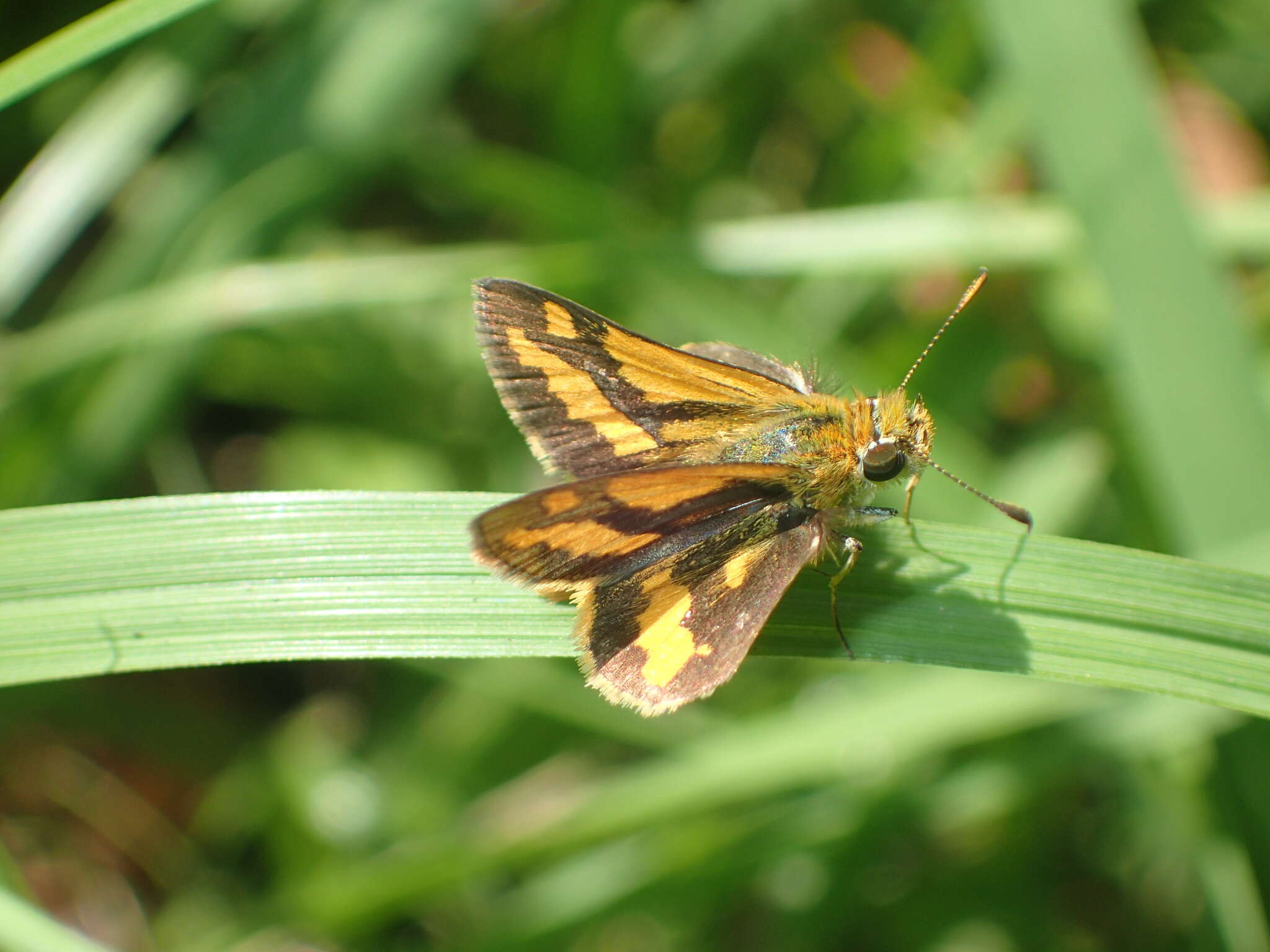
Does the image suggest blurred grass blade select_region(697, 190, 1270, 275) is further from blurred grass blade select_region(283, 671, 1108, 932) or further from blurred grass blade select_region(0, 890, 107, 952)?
blurred grass blade select_region(0, 890, 107, 952)

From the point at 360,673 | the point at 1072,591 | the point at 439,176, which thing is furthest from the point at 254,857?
the point at 1072,591

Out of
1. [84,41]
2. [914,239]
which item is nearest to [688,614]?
[84,41]

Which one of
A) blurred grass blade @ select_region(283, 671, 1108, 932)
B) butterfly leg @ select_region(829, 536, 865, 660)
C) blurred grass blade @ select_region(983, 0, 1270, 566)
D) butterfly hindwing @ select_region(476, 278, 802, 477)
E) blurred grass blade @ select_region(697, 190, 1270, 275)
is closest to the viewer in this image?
butterfly leg @ select_region(829, 536, 865, 660)

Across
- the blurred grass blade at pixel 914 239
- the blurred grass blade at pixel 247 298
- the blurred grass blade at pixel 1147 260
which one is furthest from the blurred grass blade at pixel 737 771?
the blurred grass blade at pixel 247 298

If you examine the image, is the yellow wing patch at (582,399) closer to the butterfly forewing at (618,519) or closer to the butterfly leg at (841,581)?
the butterfly forewing at (618,519)

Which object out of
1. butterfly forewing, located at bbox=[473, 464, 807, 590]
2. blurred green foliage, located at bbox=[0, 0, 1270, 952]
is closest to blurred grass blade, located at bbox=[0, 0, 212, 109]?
blurred green foliage, located at bbox=[0, 0, 1270, 952]

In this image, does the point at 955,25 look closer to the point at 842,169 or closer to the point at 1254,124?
the point at 842,169

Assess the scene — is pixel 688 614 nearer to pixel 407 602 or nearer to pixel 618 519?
pixel 618 519
